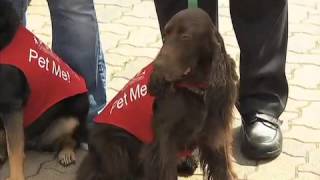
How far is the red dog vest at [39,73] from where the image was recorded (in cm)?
360

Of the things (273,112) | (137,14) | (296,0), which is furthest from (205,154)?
(296,0)

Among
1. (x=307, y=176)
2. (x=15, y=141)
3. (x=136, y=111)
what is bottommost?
(x=307, y=176)

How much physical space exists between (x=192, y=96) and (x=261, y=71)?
0.95 m

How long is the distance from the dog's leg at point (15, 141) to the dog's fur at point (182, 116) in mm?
375

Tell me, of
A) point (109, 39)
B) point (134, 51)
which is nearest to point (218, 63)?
point (134, 51)

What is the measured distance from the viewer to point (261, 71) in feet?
13.0

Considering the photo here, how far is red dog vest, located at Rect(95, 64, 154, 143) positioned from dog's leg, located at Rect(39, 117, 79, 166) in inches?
22.7

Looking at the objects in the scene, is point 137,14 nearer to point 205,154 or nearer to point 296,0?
point 296,0

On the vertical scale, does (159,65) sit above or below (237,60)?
above

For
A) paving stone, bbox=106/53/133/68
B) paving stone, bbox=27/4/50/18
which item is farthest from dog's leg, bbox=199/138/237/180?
paving stone, bbox=27/4/50/18

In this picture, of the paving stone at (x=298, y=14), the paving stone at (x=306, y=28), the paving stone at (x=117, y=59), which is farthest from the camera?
the paving stone at (x=298, y=14)

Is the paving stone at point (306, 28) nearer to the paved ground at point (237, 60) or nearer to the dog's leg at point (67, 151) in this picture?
the paved ground at point (237, 60)

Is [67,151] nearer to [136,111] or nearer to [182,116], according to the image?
[136,111]

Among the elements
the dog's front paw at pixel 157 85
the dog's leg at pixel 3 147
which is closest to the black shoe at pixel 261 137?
the dog's front paw at pixel 157 85
